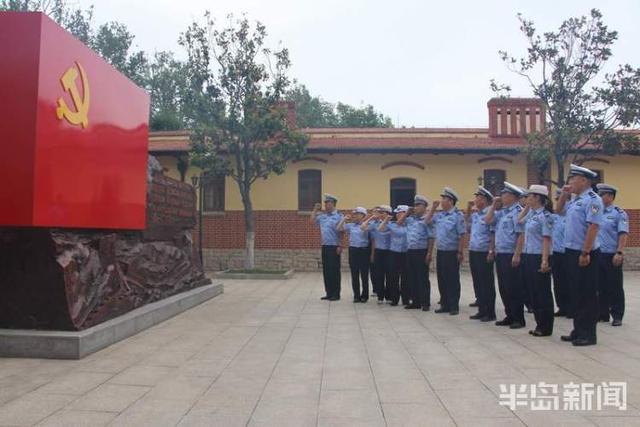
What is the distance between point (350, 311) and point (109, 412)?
5.29m

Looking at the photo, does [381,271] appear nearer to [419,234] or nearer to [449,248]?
[419,234]

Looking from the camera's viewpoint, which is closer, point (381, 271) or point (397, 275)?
point (397, 275)

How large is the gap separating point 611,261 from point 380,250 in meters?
3.66

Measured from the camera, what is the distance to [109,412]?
356cm

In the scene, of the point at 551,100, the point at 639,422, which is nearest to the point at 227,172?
the point at 551,100

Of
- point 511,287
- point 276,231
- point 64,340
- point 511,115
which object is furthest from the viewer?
point 511,115

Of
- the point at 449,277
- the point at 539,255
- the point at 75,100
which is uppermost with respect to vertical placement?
the point at 75,100

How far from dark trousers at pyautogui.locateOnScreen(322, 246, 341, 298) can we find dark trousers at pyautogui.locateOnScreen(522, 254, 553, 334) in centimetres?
414

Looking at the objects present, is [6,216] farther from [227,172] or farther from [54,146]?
[227,172]

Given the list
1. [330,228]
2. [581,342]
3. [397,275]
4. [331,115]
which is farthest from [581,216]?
[331,115]

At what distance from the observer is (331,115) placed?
134ft

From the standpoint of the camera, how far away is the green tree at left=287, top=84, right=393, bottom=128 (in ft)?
121

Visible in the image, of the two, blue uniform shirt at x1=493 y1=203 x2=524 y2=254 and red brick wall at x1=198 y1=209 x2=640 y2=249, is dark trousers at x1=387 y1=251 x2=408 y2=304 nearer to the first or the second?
blue uniform shirt at x1=493 y1=203 x2=524 y2=254

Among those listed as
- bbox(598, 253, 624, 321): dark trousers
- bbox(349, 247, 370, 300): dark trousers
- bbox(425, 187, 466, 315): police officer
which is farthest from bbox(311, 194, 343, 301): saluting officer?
bbox(598, 253, 624, 321): dark trousers
